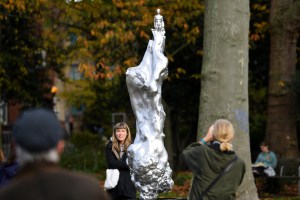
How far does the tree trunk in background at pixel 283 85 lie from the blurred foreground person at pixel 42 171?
15.4 metres

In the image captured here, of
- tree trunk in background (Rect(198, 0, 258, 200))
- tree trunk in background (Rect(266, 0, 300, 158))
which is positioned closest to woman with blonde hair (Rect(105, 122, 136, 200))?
tree trunk in background (Rect(198, 0, 258, 200))

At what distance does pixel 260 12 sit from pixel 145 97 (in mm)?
12444

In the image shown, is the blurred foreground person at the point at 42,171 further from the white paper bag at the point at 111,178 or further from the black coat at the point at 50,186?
the white paper bag at the point at 111,178

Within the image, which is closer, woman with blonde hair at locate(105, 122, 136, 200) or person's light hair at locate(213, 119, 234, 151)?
person's light hair at locate(213, 119, 234, 151)

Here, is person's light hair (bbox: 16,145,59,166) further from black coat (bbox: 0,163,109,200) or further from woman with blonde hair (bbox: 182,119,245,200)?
woman with blonde hair (bbox: 182,119,245,200)

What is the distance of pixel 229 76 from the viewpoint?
476 inches

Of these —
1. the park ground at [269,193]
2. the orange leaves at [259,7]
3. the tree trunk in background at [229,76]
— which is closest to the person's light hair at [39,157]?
the tree trunk in background at [229,76]

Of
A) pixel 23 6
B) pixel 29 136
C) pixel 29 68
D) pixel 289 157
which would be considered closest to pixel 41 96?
pixel 29 68

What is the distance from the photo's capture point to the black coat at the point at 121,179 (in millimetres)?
10719

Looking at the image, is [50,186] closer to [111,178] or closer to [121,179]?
[111,178]

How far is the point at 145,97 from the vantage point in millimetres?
10617

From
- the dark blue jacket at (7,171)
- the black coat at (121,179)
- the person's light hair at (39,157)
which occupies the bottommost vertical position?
the black coat at (121,179)

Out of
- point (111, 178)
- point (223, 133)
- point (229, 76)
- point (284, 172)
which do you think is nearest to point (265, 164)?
point (284, 172)

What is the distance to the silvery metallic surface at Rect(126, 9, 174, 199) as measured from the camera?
33.7ft
